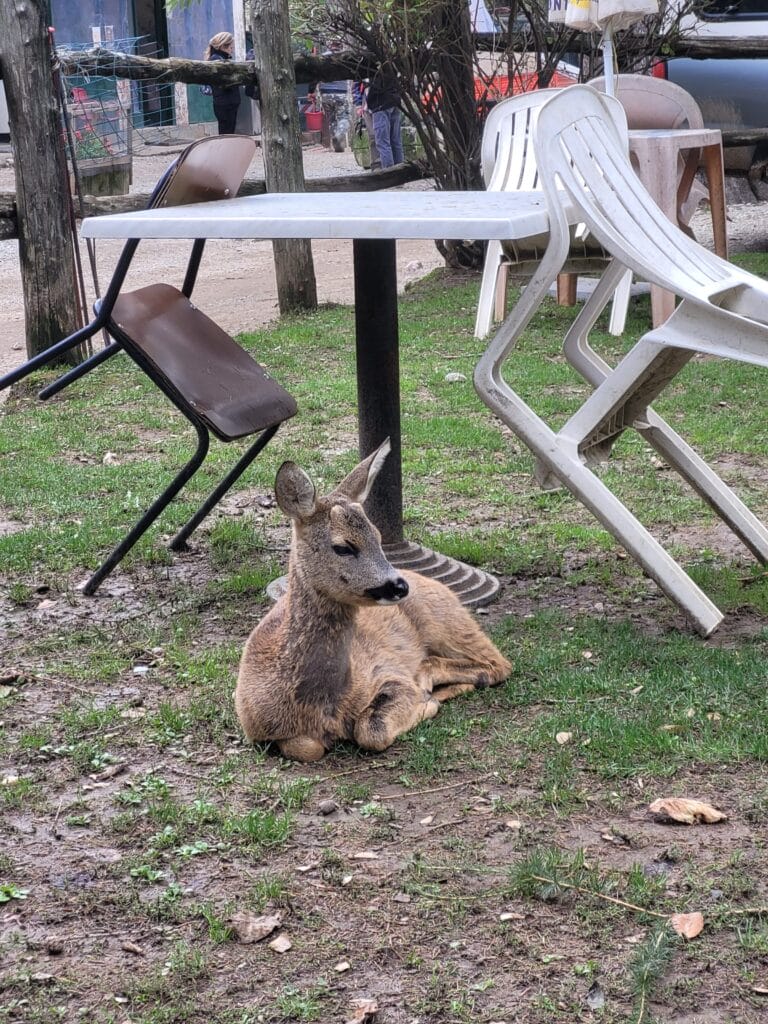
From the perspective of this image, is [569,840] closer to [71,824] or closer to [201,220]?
[71,824]

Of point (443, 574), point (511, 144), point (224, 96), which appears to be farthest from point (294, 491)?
point (224, 96)

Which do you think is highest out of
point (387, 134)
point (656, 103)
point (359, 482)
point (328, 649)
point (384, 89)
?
point (384, 89)

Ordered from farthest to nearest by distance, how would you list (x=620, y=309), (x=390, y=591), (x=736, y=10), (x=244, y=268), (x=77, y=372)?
(x=244, y=268) → (x=736, y=10) → (x=620, y=309) → (x=77, y=372) → (x=390, y=591)

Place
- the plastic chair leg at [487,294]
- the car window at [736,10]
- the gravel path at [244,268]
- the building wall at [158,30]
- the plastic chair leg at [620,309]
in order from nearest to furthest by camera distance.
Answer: the plastic chair leg at [487,294]
the plastic chair leg at [620,309]
the gravel path at [244,268]
the car window at [736,10]
the building wall at [158,30]

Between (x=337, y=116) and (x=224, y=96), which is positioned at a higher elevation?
(x=224, y=96)

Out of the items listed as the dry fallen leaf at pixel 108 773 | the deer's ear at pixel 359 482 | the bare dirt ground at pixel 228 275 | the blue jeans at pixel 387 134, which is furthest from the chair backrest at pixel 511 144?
the blue jeans at pixel 387 134

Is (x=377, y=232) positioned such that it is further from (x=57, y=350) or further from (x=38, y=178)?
(x=38, y=178)

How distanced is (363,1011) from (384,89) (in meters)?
10.7

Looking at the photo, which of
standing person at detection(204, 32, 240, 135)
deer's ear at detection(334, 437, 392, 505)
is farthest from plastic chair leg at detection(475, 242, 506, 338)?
standing person at detection(204, 32, 240, 135)

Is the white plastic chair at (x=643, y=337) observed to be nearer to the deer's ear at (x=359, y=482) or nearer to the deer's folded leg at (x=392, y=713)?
the deer's ear at (x=359, y=482)

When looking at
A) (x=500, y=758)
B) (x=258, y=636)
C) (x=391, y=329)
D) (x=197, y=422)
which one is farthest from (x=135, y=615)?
(x=500, y=758)

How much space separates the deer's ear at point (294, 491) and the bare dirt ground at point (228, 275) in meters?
6.10

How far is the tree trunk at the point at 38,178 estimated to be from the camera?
825 centimetres

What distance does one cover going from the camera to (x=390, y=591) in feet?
12.3
